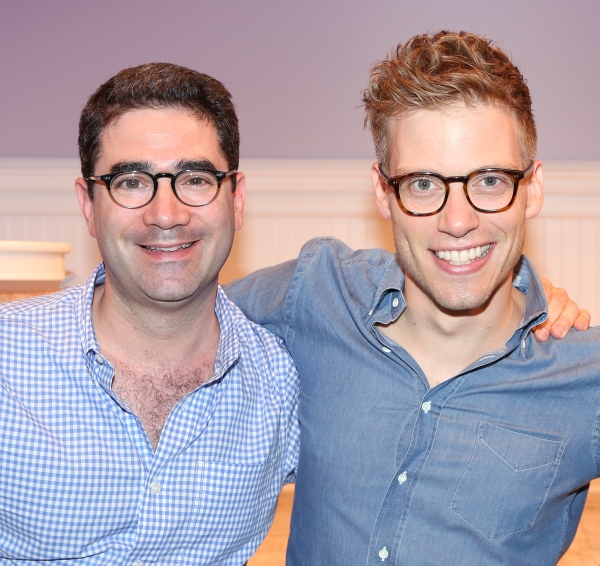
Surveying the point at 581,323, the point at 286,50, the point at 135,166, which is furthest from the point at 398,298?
the point at 286,50

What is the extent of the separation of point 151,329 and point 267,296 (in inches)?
11.4

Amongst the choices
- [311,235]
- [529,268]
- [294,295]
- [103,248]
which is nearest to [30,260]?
[103,248]

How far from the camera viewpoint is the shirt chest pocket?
149 centimetres

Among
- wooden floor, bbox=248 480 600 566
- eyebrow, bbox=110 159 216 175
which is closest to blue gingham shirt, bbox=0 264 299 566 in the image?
eyebrow, bbox=110 159 216 175

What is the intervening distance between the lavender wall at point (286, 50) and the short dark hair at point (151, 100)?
1.18 metres

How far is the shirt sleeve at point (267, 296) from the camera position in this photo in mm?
1752

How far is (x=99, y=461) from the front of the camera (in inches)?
57.7

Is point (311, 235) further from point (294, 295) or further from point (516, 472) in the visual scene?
point (516, 472)

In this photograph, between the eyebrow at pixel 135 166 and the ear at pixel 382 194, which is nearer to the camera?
the eyebrow at pixel 135 166

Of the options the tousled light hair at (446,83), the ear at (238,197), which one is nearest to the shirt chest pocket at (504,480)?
the tousled light hair at (446,83)

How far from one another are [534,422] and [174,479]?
2.21 feet

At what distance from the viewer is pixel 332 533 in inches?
61.9

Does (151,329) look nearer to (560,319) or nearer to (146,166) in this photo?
(146,166)

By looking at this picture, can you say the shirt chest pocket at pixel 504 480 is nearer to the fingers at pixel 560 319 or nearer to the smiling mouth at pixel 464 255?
the fingers at pixel 560 319
